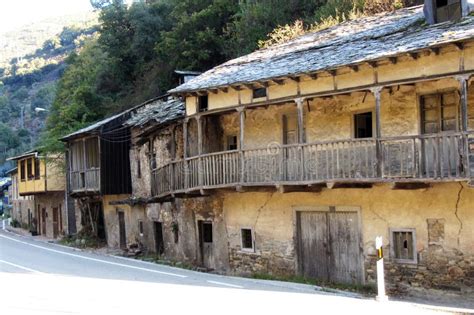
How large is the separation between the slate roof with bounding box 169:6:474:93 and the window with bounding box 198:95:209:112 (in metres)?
0.59

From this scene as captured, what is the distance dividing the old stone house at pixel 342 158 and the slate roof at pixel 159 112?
161 centimetres

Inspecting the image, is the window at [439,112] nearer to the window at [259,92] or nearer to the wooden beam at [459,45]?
the wooden beam at [459,45]

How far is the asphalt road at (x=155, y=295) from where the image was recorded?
11.8 metres

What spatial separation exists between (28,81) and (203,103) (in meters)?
91.3

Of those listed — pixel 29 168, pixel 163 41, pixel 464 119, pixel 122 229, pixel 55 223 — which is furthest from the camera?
pixel 163 41

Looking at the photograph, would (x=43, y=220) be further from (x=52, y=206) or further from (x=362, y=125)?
(x=362, y=125)

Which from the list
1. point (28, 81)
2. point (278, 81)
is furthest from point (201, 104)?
point (28, 81)

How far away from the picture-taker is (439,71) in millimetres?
14641

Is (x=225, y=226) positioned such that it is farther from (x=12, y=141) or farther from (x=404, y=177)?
(x=12, y=141)

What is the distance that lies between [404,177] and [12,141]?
241 feet

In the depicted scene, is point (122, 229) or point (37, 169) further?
point (37, 169)

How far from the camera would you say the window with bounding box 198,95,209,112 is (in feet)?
69.7

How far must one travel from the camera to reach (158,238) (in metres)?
26.9

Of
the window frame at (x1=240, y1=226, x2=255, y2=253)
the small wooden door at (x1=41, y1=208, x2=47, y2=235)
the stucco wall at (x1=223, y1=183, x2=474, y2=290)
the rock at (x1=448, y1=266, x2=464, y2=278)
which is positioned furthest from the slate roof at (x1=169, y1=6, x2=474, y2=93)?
the small wooden door at (x1=41, y1=208, x2=47, y2=235)
